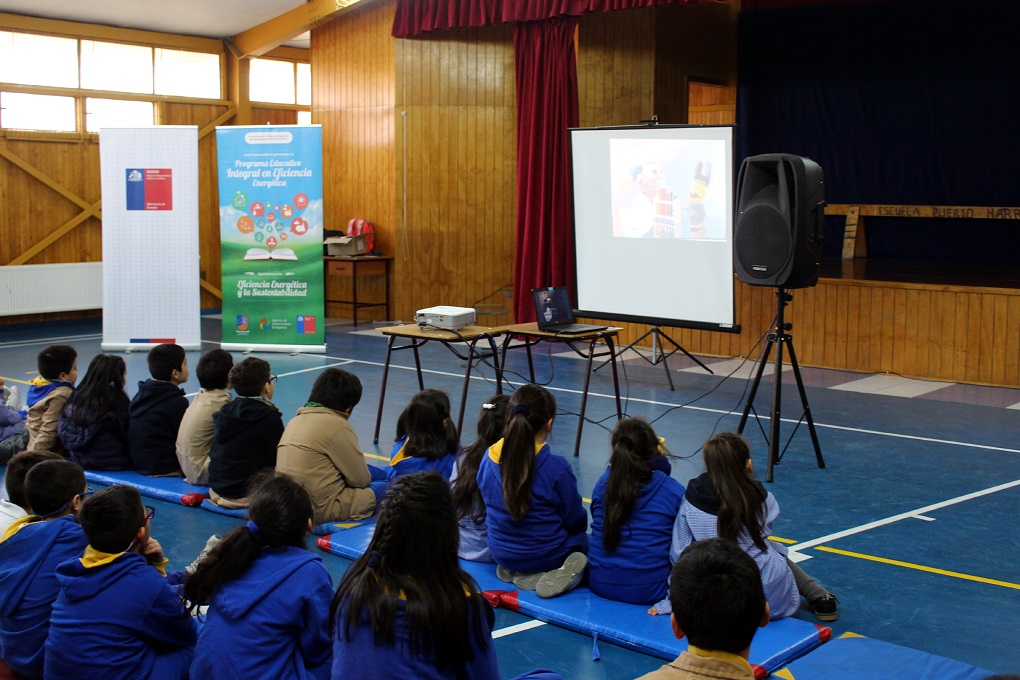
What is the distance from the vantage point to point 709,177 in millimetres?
6703

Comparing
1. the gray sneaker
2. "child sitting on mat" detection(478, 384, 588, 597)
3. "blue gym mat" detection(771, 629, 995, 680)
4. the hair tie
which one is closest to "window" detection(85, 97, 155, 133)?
"child sitting on mat" detection(478, 384, 588, 597)

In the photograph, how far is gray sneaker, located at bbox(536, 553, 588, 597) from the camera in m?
3.84

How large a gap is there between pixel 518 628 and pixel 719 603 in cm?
189

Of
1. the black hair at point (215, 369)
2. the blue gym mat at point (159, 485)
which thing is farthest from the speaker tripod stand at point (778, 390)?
the blue gym mat at point (159, 485)

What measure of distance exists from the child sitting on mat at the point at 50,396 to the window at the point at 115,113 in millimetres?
7423

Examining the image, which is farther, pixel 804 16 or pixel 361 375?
pixel 804 16

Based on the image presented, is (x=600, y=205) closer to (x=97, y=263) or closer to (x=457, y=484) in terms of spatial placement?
(x=457, y=484)

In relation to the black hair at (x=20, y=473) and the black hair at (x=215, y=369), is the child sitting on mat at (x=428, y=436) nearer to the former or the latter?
the black hair at (x=215, y=369)

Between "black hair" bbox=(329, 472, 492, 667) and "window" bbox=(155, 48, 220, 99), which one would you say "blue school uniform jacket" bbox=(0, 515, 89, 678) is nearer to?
"black hair" bbox=(329, 472, 492, 667)

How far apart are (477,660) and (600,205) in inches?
212

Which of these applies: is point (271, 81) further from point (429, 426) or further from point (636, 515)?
point (636, 515)

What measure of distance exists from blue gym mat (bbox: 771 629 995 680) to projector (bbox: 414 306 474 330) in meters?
3.51

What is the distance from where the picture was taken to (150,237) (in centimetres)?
1009

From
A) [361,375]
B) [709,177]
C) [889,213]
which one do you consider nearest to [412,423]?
[709,177]
